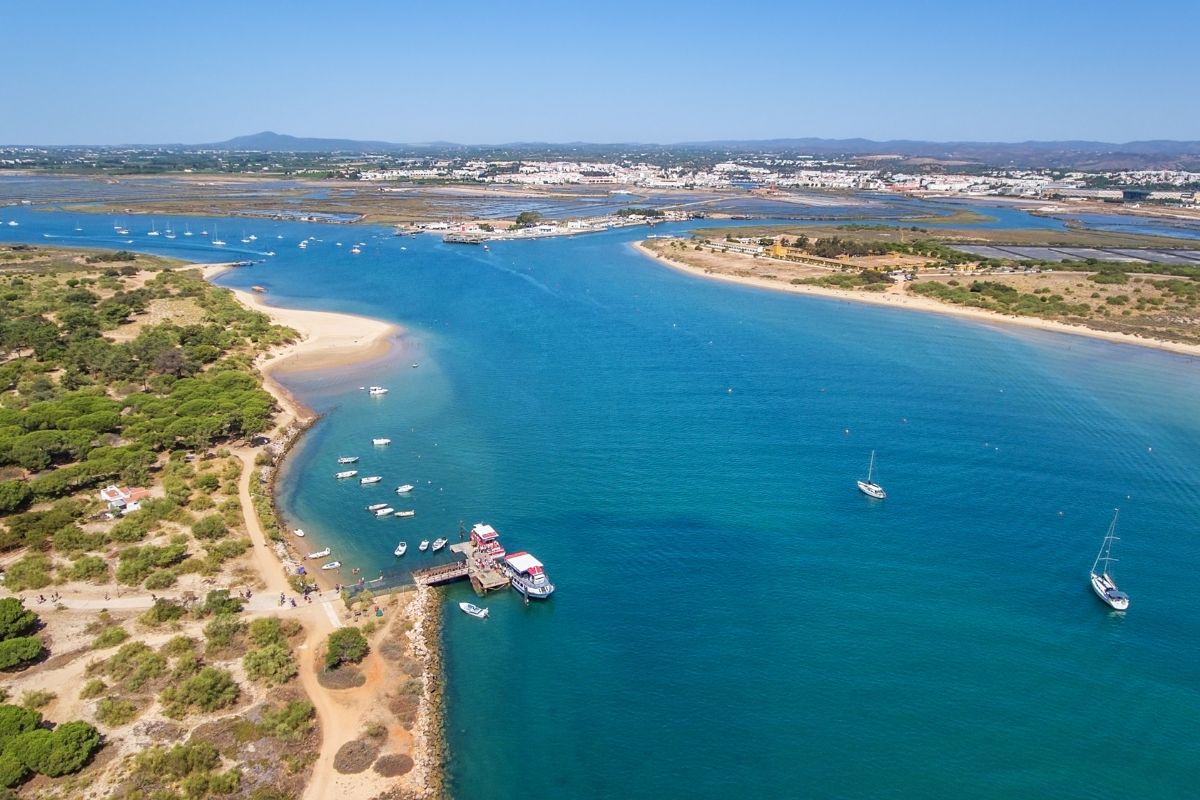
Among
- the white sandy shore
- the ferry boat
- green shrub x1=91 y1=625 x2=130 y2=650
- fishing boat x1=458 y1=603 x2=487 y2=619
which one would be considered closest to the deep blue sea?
fishing boat x1=458 y1=603 x2=487 y2=619

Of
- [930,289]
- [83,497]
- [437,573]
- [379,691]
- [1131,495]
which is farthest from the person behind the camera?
[930,289]

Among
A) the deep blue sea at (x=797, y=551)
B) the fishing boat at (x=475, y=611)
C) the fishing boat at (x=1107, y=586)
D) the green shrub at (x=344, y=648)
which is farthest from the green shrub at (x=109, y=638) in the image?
the fishing boat at (x=1107, y=586)

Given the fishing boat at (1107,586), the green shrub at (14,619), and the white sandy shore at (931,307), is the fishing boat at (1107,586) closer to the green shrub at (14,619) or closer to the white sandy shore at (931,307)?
the green shrub at (14,619)

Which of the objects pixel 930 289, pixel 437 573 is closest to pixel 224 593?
pixel 437 573

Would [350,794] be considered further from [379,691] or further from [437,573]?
[437,573]

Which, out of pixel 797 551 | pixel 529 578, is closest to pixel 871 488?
pixel 797 551

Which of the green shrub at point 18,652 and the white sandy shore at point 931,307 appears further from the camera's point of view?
the white sandy shore at point 931,307

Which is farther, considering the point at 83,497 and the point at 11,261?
the point at 11,261
